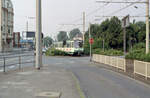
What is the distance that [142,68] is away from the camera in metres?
14.1

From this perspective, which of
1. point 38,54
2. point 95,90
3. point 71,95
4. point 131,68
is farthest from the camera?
point 38,54

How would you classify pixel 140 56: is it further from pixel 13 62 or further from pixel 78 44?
pixel 78 44

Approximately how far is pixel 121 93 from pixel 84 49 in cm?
4002

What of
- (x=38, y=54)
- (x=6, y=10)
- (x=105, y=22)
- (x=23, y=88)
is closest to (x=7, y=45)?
(x=6, y=10)

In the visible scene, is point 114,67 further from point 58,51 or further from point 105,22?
point 105,22

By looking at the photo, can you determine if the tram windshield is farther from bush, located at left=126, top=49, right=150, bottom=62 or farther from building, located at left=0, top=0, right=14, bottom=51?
building, located at left=0, top=0, right=14, bottom=51

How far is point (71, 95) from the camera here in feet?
30.2

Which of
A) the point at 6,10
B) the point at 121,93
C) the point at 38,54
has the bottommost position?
the point at 121,93

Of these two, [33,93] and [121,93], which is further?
[121,93]

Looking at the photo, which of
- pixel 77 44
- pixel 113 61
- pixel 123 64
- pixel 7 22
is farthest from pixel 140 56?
pixel 7 22

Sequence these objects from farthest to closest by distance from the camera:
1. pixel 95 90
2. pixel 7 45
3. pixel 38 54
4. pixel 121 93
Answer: pixel 7 45 → pixel 38 54 → pixel 95 90 → pixel 121 93

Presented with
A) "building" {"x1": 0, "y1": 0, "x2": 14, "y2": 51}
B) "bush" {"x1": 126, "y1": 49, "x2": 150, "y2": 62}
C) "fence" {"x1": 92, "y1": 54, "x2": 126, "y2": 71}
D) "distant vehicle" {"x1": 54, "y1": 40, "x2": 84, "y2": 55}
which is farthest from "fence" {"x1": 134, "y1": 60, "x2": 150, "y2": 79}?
"building" {"x1": 0, "y1": 0, "x2": 14, "y2": 51}

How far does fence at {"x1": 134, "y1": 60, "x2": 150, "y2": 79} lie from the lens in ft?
43.6

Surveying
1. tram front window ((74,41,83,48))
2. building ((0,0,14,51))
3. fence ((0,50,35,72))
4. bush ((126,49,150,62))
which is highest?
building ((0,0,14,51))
